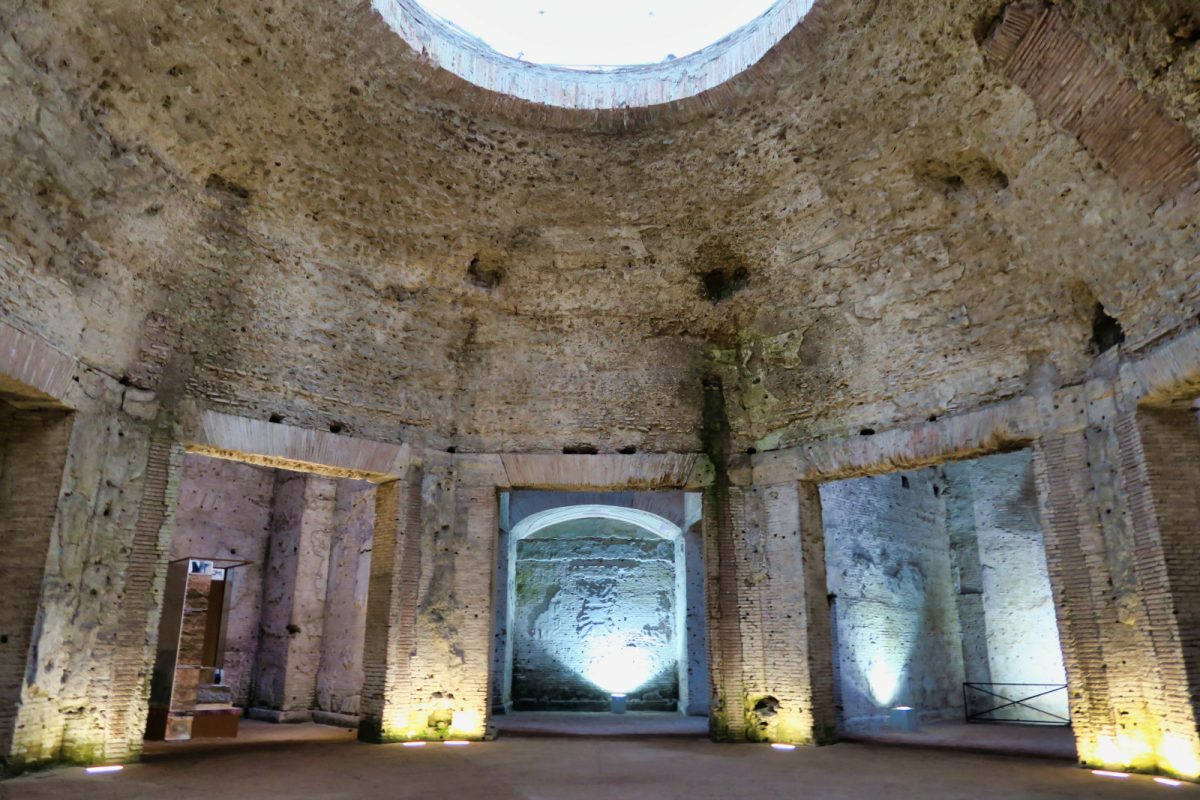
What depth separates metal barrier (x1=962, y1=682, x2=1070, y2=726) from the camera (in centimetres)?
1088

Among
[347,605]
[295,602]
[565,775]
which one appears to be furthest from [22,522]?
[295,602]

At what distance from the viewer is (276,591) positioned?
439 inches

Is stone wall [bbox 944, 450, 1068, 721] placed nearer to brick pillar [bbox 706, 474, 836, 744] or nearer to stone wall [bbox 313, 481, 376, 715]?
brick pillar [bbox 706, 474, 836, 744]

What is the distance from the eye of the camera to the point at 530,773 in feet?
20.3

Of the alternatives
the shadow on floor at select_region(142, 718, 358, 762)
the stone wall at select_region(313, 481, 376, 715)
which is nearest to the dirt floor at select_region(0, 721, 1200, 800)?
the shadow on floor at select_region(142, 718, 358, 762)

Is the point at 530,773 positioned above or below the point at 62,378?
below

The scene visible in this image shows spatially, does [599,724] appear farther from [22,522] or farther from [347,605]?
[22,522]

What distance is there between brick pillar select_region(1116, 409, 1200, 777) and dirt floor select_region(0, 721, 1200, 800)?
0.45 metres

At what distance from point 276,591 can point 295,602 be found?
0.63m

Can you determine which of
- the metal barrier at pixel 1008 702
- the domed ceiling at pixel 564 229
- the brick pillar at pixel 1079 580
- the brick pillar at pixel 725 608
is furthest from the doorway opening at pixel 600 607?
the brick pillar at pixel 1079 580

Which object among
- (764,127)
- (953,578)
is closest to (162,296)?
(764,127)

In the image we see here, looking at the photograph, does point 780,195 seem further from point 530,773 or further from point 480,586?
point 530,773

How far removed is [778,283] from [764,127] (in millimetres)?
1693

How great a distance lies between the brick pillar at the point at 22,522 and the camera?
5738mm
